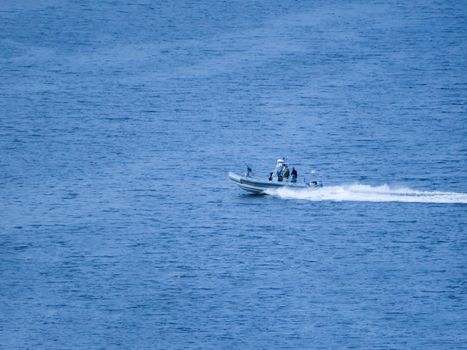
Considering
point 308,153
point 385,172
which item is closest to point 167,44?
point 308,153

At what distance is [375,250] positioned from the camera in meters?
63.5

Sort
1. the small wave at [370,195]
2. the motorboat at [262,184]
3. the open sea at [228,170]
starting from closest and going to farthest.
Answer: the open sea at [228,170], the small wave at [370,195], the motorboat at [262,184]

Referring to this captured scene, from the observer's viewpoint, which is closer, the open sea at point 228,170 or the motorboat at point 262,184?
the open sea at point 228,170

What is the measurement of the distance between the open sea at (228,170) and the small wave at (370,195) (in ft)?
0.48

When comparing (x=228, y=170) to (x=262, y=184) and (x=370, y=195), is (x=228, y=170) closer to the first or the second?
(x=262, y=184)

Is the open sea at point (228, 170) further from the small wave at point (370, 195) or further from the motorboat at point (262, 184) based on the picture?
the motorboat at point (262, 184)

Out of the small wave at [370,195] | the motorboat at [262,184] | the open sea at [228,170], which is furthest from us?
the motorboat at [262,184]

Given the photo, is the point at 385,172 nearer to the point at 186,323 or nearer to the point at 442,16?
the point at 186,323

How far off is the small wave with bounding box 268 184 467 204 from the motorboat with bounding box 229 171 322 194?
1.04ft

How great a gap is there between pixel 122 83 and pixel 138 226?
1713 inches

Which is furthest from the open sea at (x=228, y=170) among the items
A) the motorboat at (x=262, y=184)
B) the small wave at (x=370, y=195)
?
the motorboat at (x=262, y=184)

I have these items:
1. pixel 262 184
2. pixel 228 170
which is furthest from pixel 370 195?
pixel 228 170

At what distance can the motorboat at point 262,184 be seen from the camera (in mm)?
71438

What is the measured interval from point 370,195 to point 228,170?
45.4 feet
